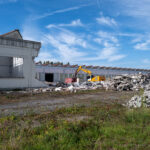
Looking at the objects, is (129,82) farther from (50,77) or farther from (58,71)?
(50,77)

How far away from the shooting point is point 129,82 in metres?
15.7

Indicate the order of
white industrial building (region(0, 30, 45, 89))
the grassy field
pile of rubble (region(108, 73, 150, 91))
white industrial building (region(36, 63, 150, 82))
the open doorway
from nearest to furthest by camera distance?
the grassy field → white industrial building (region(0, 30, 45, 89)) → pile of rubble (region(108, 73, 150, 91)) → white industrial building (region(36, 63, 150, 82)) → the open doorway

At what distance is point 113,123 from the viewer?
13.9ft

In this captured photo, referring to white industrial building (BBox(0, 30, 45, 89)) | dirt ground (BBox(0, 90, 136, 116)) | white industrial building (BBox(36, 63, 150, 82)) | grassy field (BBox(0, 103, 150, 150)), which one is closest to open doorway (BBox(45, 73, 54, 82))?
white industrial building (BBox(36, 63, 150, 82))

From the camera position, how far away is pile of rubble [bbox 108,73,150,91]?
1513cm

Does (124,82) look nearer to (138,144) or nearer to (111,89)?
(111,89)

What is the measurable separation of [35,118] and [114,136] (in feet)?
8.39

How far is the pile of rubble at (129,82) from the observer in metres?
15.1

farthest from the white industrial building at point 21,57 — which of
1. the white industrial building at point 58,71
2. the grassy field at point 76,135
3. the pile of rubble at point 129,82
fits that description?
the white industrial building at point 58,71

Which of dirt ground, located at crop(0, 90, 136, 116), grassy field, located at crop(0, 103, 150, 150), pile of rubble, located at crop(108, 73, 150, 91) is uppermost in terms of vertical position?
pile of rubble, located at crop(108, 73, 150, 91)

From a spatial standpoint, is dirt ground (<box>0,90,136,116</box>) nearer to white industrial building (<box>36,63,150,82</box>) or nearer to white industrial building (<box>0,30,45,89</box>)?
white industrial building (<box>0,30,45,89</box>)

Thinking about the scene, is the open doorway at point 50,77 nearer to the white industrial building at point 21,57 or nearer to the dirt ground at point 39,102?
the white industrial building at point 21,57

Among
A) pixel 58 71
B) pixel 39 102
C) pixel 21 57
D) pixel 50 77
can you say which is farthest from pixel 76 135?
pixel 58 71

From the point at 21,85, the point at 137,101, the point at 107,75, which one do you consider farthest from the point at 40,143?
the point at 107,75
